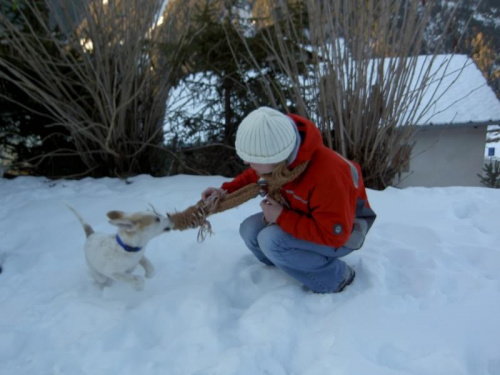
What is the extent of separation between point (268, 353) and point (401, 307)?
0.77 metres

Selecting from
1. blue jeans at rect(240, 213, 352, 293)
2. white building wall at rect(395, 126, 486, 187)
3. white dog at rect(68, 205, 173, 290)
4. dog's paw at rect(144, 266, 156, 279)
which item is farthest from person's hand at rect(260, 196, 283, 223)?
white building wall at rect(395, 126, 486, 187)

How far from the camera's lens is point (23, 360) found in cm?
197

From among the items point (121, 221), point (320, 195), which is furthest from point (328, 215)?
point (121, 221)

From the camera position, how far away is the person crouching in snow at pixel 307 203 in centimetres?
200

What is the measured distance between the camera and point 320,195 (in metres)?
2.07

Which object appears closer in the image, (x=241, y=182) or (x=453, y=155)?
(x=241, y=182)

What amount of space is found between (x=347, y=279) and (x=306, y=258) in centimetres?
31

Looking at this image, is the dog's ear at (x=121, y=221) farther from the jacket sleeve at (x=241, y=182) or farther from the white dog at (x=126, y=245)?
the jacket sleeve at (x=241, y=182)

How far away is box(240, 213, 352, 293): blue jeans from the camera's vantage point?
89.4 inches

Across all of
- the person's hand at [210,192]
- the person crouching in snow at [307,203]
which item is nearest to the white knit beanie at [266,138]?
the person crouching in snow at [307,203]

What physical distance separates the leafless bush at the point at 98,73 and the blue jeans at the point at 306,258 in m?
2.79

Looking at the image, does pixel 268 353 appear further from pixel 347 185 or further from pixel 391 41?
pixel 391 41

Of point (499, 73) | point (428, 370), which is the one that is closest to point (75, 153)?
point (428, 370)

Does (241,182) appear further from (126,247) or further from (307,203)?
(126,247)
